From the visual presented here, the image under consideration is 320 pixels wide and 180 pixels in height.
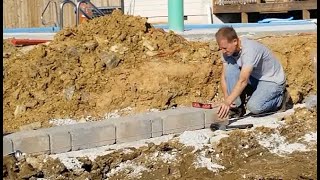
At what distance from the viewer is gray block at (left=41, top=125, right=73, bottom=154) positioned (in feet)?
17.4

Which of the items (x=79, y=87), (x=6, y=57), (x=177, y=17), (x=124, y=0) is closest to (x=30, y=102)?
(x=79, y=87)

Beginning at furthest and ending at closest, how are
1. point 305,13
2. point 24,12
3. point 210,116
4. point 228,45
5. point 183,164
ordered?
point 24,12, point 305,13, point 210,116, point 228,45, point 183,164

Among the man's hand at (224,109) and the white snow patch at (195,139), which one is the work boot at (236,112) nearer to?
the man's hand at (224,109)

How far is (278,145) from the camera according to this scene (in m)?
5.76

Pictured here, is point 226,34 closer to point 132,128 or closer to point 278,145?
point 278,145

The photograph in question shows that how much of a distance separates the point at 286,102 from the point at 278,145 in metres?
1.23

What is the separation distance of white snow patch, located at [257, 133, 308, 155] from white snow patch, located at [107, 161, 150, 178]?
1.20 meters

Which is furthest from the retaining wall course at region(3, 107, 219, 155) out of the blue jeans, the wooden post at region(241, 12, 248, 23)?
the wooden post at region(241, 12, 248, 23)

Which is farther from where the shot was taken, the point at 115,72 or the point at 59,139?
the point at 115,72

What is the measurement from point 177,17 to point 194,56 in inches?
133

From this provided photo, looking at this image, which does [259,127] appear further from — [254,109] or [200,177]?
[200,177]

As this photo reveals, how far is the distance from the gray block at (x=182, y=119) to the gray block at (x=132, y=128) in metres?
0.15

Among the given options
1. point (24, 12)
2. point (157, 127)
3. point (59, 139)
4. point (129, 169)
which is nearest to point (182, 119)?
point (157, 127)

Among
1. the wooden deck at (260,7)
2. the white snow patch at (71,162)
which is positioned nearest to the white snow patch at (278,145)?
the white snow patch at (71,162)
